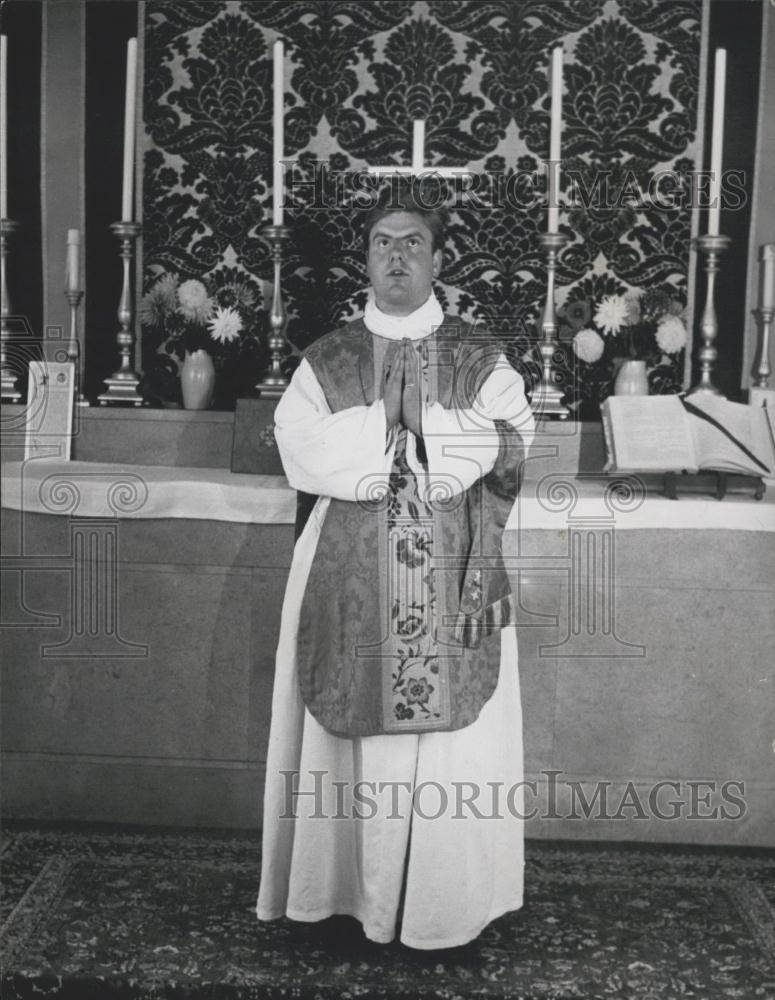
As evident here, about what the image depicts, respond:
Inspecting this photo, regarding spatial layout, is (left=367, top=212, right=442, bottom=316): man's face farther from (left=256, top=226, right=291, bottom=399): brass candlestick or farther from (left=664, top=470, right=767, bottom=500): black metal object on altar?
(left=664, top=470, right=767, bottom=500): black metal object on altar

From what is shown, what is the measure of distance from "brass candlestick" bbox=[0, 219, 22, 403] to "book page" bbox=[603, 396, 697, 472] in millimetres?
2113

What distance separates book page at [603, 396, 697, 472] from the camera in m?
3.95

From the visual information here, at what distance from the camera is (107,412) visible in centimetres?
445

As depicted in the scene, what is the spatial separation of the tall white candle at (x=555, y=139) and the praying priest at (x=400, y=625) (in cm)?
89

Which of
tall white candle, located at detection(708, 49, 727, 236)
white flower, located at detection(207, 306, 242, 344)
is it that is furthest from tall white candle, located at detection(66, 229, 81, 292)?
tall white candle, located at detection(708, 49, 727, 236)

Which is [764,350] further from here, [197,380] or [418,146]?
[197,380]

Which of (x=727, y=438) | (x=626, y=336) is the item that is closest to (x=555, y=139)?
(x=626, y=336)

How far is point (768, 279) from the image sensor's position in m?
4.38

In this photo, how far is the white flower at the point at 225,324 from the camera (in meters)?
4.46

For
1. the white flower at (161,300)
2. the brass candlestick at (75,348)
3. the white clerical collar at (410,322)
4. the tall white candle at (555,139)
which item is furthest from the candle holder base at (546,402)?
the brass candlestick at (75,348)

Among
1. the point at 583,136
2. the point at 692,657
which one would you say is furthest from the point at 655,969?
the point at 583,136

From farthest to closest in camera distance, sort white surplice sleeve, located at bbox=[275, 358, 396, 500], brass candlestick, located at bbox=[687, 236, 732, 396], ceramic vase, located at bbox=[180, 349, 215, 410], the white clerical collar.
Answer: ceramic vase, located at bbox=[180, 349, 215, 410], brass candlestick, located at bbox=[687, 236, 732, 396], the white clerical collar, white surplice sleeve, located at bbox=[275, 358, 396, 500]

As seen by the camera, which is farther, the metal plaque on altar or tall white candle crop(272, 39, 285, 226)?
the metal plaque on altar

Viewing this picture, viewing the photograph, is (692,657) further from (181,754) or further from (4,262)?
(4,262)
